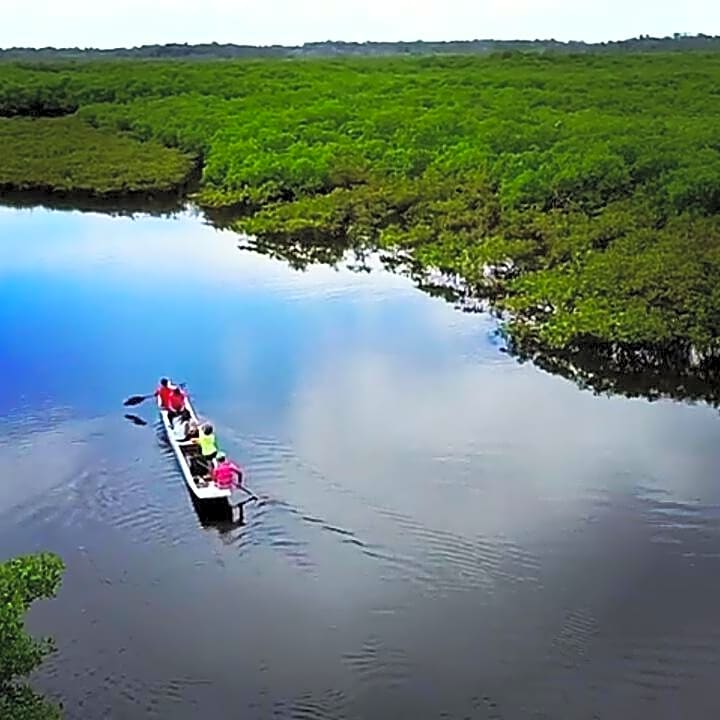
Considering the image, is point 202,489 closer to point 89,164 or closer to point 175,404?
point 175,404

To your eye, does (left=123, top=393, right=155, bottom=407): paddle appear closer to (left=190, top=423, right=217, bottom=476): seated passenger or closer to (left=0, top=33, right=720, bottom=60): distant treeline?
(left=190, top=423, right=217, bottom=476): seated passenger

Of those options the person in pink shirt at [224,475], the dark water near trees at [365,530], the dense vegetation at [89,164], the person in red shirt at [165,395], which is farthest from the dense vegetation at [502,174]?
the person in pink shirt at [224,475]

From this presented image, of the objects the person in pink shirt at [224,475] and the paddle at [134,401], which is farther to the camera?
the paddle at [134,401]

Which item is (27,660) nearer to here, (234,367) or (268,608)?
(268,608)

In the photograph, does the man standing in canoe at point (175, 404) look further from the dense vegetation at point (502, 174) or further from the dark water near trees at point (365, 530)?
the dense vegetation at point (502, 174)

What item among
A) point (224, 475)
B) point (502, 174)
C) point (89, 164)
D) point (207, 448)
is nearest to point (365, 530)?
point (224, 475)
